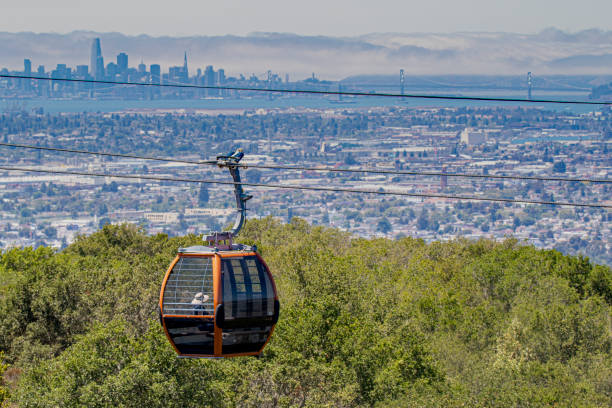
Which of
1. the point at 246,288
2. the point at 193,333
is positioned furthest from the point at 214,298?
the point at 193,333

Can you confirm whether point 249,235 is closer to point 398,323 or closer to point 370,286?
point 370,286

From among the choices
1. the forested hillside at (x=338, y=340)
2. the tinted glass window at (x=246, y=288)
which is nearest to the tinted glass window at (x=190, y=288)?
the tinted glass window at (x=246, y=288)

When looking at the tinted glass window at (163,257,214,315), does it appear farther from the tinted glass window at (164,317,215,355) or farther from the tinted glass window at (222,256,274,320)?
the tinted glass window at (222,256,274,320)

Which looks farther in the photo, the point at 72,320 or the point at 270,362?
the point at 72,320

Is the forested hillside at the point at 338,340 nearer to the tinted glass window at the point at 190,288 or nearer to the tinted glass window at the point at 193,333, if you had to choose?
the tinted glass window at the point at 193,333

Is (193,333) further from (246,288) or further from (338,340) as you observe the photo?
(338,340)

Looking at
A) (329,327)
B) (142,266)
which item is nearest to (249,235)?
(142,266)

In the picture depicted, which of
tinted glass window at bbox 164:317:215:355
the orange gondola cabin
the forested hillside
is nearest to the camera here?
the orange gondola cabin

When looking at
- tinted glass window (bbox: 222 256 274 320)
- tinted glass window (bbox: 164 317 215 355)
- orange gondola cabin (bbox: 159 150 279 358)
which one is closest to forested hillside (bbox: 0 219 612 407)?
tinted glass window (bbox: 164 317 215 355)
